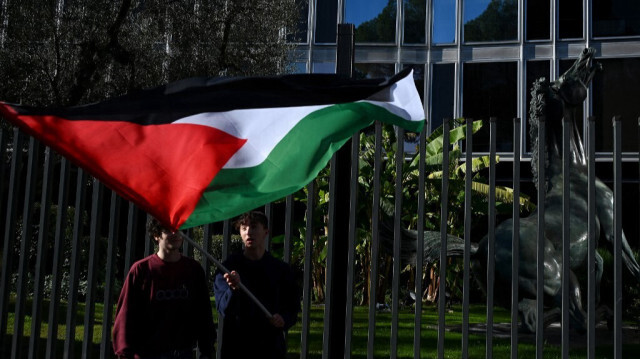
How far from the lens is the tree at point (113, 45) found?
13.6 m

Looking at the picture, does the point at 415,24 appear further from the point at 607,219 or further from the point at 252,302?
the point at 252,302

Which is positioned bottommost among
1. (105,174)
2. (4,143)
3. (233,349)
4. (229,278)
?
(233,349)

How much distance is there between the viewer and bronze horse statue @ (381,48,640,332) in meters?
7.58

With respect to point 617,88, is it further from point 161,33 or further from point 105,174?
point 105,174

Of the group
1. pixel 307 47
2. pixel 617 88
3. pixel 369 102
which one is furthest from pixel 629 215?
pixel 369 102

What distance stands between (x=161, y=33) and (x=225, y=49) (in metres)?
1.19

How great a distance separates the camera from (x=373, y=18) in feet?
76.4

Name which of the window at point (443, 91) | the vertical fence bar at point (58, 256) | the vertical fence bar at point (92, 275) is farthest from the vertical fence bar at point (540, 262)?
the window at point (443, 91)

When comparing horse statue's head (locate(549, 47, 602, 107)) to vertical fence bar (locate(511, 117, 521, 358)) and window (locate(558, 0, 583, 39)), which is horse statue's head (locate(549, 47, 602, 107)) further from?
window (locate(558, 0, 583, 39))

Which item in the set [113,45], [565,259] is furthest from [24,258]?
[113,45]

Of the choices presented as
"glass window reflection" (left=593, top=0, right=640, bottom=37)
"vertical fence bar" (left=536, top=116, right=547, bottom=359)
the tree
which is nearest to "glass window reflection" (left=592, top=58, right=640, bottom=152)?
"glass window reflection" (left=593, top=0, right=640, bottom=37)

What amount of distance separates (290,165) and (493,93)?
18.2 meters

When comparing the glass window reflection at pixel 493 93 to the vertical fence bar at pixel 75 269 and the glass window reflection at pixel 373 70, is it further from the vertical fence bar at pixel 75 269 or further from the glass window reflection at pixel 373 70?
the vertical fence bar at pixel 75 269

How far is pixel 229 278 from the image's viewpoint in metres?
4.38
